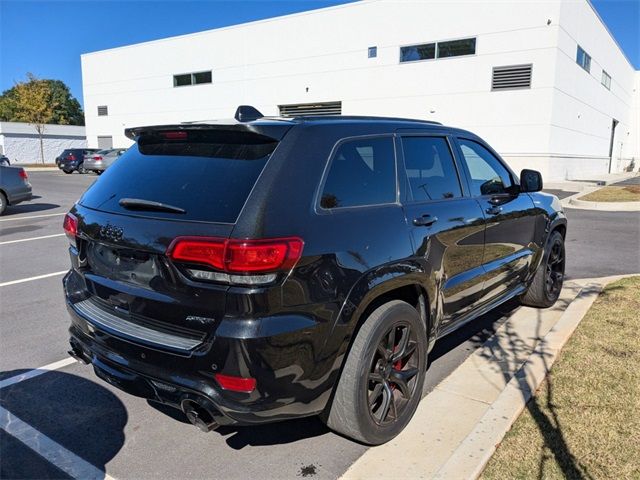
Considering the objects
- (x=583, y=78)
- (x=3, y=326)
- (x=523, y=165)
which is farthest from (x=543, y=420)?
(x=583, y=78)

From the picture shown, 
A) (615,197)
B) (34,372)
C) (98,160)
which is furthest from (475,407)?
(98,160)

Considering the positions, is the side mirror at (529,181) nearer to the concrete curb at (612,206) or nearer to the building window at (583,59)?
the concrete curb at (612,206)

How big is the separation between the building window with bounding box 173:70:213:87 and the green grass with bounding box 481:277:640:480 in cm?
3213

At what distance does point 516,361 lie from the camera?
4.04 metres

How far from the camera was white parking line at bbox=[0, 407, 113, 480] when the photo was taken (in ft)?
8.83

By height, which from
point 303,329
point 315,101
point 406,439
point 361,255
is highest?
point 315,101

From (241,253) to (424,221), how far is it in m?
1.39

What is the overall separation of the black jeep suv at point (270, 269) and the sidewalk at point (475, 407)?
0.50ft

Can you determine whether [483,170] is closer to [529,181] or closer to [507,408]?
[529,181]

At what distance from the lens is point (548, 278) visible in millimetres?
5297

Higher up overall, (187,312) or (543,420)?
(187,312)

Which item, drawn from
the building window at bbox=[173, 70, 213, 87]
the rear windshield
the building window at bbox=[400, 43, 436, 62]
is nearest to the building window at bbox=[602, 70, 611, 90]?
the building window at bbox=[400, 43, 436, 62]

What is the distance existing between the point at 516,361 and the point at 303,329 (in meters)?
2.44

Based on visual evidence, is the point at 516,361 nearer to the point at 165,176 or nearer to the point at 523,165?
the point at 165,176
